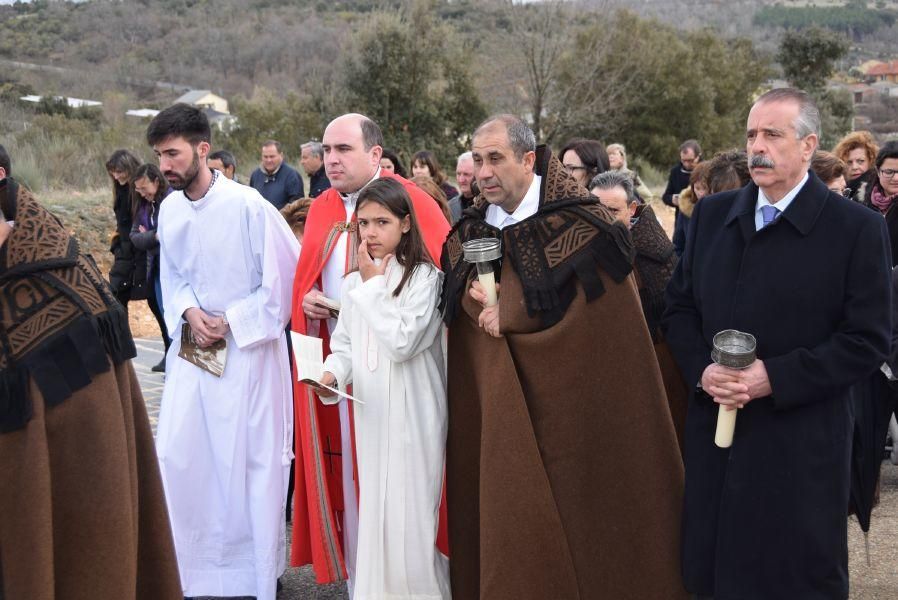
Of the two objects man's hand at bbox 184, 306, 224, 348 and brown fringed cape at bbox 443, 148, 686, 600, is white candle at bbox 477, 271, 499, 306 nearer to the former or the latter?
brown fringed cape at bbox 443, 148, 686, 600

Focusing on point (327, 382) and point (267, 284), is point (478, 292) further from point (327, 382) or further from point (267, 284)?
point (267, 284)

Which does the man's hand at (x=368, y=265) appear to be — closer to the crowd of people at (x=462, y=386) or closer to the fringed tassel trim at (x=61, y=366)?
the crowd of people at (x=462, y=386)

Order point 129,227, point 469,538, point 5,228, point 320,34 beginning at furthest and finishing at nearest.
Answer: point 320,34 → point 129,227 → point 469,538 → point 5,228

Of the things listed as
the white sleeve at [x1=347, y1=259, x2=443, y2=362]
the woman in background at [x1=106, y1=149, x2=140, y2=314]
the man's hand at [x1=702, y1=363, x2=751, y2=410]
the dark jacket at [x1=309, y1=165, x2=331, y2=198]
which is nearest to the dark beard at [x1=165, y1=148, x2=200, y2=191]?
the white sleeve at [x1=347, y1=259, x2=443, y2=362]

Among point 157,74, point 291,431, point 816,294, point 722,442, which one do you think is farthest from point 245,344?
point 157,74

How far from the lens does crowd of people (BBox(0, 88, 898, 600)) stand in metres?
3.43

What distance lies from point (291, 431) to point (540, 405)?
1.81m

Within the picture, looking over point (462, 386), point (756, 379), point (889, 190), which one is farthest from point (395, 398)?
point (889, 190)

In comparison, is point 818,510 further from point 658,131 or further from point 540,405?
point 658,131

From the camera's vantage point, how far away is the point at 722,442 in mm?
3572

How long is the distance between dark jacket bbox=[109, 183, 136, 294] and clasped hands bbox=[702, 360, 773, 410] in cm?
718

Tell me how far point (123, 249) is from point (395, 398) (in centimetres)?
594

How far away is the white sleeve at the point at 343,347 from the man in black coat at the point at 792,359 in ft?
5.33

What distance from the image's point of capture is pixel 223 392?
200 inches
